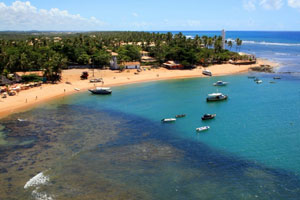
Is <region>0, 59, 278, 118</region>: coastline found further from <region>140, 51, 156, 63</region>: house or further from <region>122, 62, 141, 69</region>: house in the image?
<region>140, 51, 156, 63</region>: house

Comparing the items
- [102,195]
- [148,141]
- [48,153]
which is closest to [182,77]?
[148,141]

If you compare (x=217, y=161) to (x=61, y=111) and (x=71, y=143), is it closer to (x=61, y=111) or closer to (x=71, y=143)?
(x=71, y=143)

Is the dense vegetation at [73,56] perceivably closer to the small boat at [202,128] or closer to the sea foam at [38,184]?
the small boat at [202,128]

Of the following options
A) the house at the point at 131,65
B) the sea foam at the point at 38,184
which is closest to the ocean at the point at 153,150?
the sea foam at the point at 38,184

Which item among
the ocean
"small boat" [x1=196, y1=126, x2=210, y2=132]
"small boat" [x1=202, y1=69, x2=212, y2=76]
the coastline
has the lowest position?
the ocean

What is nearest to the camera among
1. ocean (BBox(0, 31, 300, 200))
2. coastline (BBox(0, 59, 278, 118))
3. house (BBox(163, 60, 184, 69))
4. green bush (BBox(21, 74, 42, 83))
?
ocean (BBox(0, 31, 300, 200))

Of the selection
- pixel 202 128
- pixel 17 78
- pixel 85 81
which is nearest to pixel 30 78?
pixel 17 78

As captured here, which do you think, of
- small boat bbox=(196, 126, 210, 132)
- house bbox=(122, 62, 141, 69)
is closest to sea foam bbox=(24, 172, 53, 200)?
small boat bbox=(196, 126, 210, 132)

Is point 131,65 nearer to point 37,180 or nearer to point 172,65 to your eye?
point 172,65
